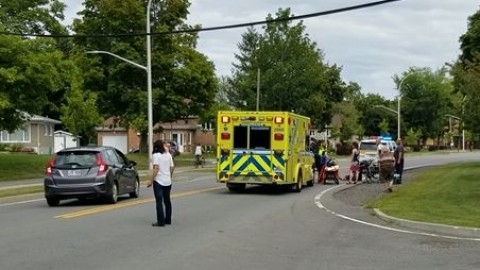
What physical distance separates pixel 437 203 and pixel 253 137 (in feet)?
23.5

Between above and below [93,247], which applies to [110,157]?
above

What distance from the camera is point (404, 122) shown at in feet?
372

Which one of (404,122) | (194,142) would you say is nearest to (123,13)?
(194,142)

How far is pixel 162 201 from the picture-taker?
1413 cm

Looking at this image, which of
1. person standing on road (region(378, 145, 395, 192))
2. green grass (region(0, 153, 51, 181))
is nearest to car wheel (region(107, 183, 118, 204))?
person standing on road (region(378, 145, 395, 192))

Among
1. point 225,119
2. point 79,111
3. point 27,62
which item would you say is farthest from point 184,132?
point 225,119

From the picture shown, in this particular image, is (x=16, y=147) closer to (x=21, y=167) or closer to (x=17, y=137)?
(x=17, y=137)

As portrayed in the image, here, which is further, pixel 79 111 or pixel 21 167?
pixel 79 111

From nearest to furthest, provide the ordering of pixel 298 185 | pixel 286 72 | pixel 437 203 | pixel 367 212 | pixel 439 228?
1. pixel 439 228
2. pixel 367 212
3. pixel 437 203
4. pixel 298 185
5. pixel 286 72

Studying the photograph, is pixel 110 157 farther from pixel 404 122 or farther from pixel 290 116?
pixel 404 122

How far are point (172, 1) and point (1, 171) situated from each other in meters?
22.2

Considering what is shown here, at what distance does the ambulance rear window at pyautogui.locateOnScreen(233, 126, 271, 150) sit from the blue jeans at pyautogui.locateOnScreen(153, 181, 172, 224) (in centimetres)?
941

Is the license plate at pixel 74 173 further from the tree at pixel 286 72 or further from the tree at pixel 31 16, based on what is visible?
the tree at pixel 286 72

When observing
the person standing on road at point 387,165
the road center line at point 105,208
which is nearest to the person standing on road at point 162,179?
the road center line at point 105,208
